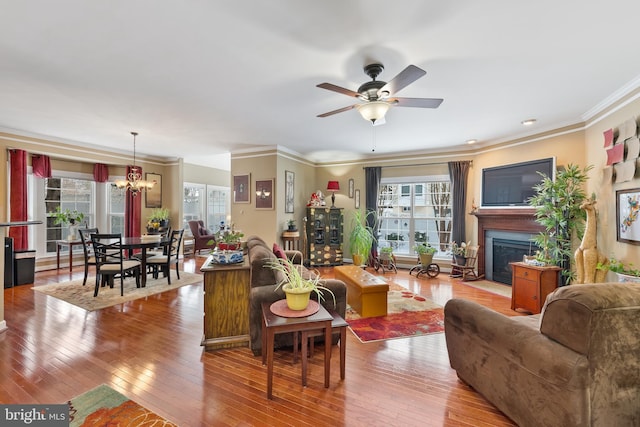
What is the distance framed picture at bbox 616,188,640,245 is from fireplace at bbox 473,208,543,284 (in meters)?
1.33

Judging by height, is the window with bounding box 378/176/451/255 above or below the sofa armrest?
above

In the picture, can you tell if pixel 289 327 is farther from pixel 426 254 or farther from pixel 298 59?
pixel 426 254

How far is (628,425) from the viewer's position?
1.35 m

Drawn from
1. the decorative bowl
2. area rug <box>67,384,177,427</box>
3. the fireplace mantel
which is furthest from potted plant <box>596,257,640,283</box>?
area rug <box>67,384,177,427</box>

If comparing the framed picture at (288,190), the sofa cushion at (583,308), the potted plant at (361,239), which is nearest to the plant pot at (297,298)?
the sofa cushion at (583,308)

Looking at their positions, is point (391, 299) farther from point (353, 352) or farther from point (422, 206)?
point (422, 206)

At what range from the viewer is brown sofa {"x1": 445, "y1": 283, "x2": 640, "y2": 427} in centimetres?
127

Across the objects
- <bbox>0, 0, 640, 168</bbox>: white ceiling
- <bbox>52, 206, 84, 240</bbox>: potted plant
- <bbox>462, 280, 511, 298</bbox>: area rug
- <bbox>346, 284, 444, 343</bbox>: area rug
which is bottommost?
<bbox>462, 280, 511, 298</bbox>: area rug

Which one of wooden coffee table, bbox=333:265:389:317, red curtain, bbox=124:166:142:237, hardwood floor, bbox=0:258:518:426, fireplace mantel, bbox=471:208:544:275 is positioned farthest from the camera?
red curtain, bbox=124:166:142:237

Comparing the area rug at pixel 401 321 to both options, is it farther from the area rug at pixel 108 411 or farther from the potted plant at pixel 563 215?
the area rug at pixel 108 411

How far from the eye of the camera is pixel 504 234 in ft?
16.5

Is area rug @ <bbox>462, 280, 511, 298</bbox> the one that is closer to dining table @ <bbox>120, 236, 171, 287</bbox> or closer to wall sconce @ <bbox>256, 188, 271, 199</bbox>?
wall sconce @ <bbox>256, 188, 271, 199</bbox>

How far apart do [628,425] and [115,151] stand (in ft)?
27.6

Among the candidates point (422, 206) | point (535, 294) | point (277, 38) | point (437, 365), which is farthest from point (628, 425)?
point (422, 206)
